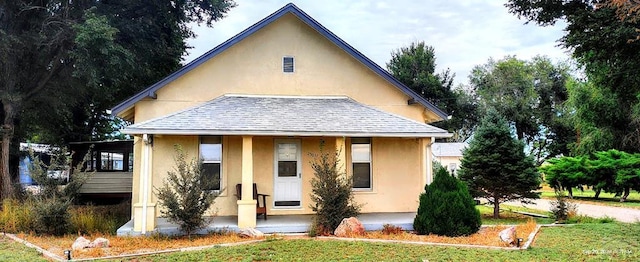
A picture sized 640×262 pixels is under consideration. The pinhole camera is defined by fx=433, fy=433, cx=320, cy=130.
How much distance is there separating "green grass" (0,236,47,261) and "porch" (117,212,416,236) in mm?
1849

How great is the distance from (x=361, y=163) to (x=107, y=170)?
11811 mm

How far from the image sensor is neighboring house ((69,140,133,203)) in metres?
17.8

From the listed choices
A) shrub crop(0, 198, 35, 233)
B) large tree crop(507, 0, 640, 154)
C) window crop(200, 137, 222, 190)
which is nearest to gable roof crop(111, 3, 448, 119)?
window crop(200, 137, 222, 190)

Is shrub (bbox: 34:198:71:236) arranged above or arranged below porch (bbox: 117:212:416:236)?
above

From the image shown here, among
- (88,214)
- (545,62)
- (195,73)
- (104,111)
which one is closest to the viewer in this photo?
(88,214)

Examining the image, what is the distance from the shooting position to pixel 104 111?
23391mm

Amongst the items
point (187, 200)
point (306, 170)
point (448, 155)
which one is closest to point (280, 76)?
point (306, 170)

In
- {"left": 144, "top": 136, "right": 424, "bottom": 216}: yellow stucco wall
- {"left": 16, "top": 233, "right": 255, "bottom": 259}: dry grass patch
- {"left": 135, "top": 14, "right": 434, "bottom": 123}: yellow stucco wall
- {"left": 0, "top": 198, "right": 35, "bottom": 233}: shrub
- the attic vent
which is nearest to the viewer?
{"left": 16, "top": 233, "right": 255, "bottom": 259}: dry grass patch

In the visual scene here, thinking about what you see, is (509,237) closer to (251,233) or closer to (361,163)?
(361,163)

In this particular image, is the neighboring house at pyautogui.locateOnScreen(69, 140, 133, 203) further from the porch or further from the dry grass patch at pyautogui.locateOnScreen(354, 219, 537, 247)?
the dry grass patch at pyautogui.locateOnScreen(354, 219, 537, 247)

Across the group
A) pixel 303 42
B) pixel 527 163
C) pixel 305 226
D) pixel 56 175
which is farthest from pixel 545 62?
pixel 56 175

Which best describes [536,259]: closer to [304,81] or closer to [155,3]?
[304,81]

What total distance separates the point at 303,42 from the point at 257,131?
4.01 m

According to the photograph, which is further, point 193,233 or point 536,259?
point 193,233
